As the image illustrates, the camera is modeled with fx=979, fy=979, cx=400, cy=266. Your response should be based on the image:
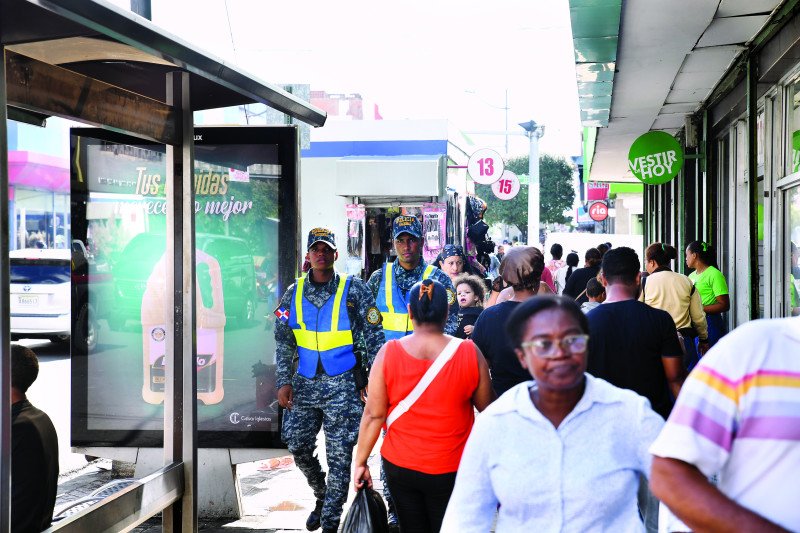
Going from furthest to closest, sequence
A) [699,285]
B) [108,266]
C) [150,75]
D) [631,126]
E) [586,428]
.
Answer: [631,126] < [699,285] < [108,266] < [150,75] < [586,428]

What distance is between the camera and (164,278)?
649 cm

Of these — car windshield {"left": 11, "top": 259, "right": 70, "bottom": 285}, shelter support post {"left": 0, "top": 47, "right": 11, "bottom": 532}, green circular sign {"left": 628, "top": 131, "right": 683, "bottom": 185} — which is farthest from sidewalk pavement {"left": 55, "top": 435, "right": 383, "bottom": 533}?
green circular sign {"left": 628, "top": 131, "right": 683, "bottom": 185}

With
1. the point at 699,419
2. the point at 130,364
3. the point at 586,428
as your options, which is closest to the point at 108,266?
the point at 130,364

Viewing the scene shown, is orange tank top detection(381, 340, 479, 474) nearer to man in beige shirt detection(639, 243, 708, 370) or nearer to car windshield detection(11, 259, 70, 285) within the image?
car windshield detection(11, 259, 70, 285)

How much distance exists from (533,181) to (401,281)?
22.6 meters

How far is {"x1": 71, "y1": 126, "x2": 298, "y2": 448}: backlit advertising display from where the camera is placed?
637 centimetres

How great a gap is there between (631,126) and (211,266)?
9.82 metres

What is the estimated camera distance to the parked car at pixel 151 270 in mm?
6395

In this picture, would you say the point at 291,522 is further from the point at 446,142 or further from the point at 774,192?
the point at 446,142

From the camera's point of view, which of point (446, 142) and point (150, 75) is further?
point (446, 142)

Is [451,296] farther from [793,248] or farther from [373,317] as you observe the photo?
[793,248]

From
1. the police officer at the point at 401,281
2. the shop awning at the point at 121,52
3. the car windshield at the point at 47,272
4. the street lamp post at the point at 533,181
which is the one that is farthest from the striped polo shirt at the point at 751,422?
the street lamp post at the point at 533,181

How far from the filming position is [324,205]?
24422 millimetres

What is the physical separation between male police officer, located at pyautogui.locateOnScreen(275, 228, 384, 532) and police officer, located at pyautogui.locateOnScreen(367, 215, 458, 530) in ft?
1.95
